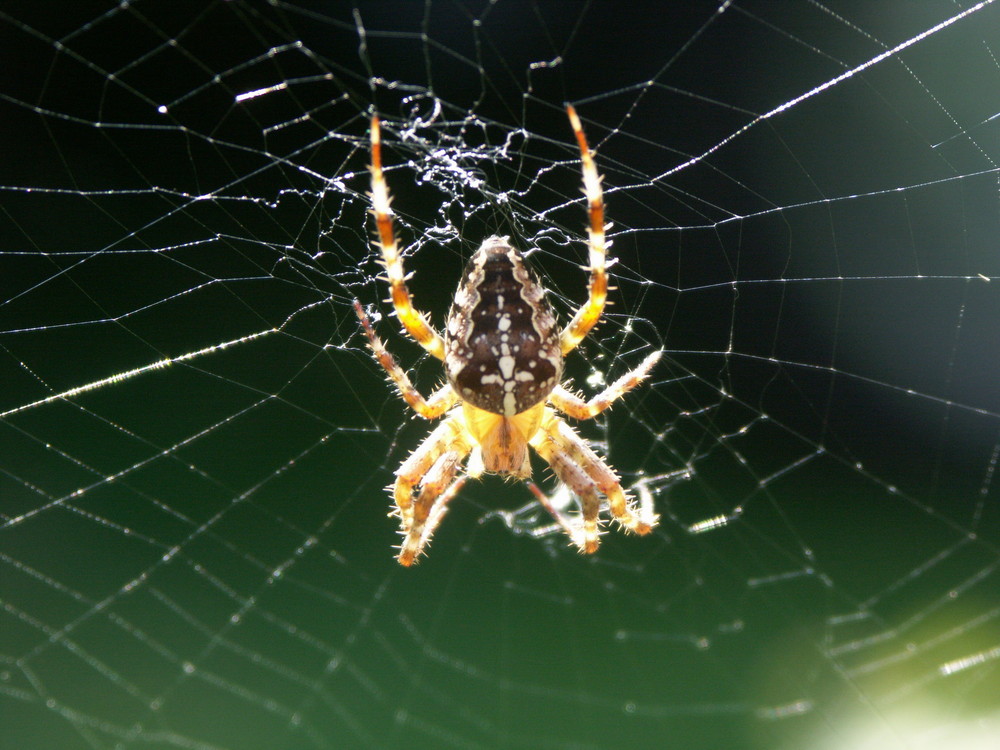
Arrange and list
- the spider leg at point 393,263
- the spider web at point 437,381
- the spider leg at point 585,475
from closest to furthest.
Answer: the spider leg at point 393,263 → the spider leg at point 585,475 → the spider web at point 437,381

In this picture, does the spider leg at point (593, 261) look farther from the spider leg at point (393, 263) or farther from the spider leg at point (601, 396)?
the spider leg at point (393, 263)

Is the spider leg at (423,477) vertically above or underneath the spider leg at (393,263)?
underneath

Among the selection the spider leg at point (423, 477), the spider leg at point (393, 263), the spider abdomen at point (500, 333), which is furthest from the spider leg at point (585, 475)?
the spider leg at point (393, 263)

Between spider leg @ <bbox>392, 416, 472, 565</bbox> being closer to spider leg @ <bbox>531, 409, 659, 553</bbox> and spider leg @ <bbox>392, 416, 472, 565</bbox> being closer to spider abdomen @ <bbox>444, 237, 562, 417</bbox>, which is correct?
spider leg @ <bbox>531, 409, 659, 553</bbox>

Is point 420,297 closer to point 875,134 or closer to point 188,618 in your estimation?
point 188,618

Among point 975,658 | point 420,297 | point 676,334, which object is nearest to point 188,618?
point 420,297

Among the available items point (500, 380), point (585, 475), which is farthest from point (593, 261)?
point (585, 475)
